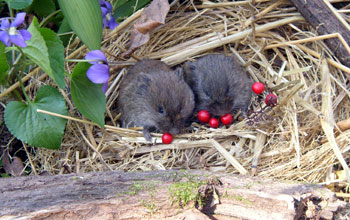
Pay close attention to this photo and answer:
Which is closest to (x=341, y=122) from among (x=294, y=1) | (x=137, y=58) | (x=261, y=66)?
(x=261, y=66)

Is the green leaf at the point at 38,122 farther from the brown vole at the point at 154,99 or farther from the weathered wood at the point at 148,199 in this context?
the brown vole at the point at 154,99

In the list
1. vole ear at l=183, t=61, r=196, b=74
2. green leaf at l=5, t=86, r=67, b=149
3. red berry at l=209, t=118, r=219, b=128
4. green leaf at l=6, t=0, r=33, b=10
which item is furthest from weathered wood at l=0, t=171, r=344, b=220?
vole ear at l=183, t=61, r=196, b=74

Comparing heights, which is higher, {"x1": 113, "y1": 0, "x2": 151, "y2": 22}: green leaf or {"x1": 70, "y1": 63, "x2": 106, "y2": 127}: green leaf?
{"x1": 113, "y1": 0, "x2": 151, "y2": 22}: green leaf

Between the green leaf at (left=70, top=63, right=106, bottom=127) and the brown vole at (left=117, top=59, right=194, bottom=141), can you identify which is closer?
the green leaf at (left=70, top=63, right=106, bottom=127)

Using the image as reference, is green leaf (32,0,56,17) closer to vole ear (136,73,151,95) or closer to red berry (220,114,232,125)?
vole ear (136,73,151,95)

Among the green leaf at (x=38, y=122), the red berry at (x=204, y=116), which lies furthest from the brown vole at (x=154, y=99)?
the green leaf at (x=38, y=122)

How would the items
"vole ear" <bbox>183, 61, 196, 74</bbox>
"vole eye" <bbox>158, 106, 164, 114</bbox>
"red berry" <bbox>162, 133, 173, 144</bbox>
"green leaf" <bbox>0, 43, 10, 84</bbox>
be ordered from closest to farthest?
"green leaf" <bbox>0, 43, 10, 84</bbox> < "red berry" <bbox>162, 133, 173, 144</bbox> < "vole eye" <bbox>158, 106, 164, 114</bbox> < "vole ear" <bbox>183, 61, 196, 74</bbox>

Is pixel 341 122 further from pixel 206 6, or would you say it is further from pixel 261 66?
pixel 206 6
